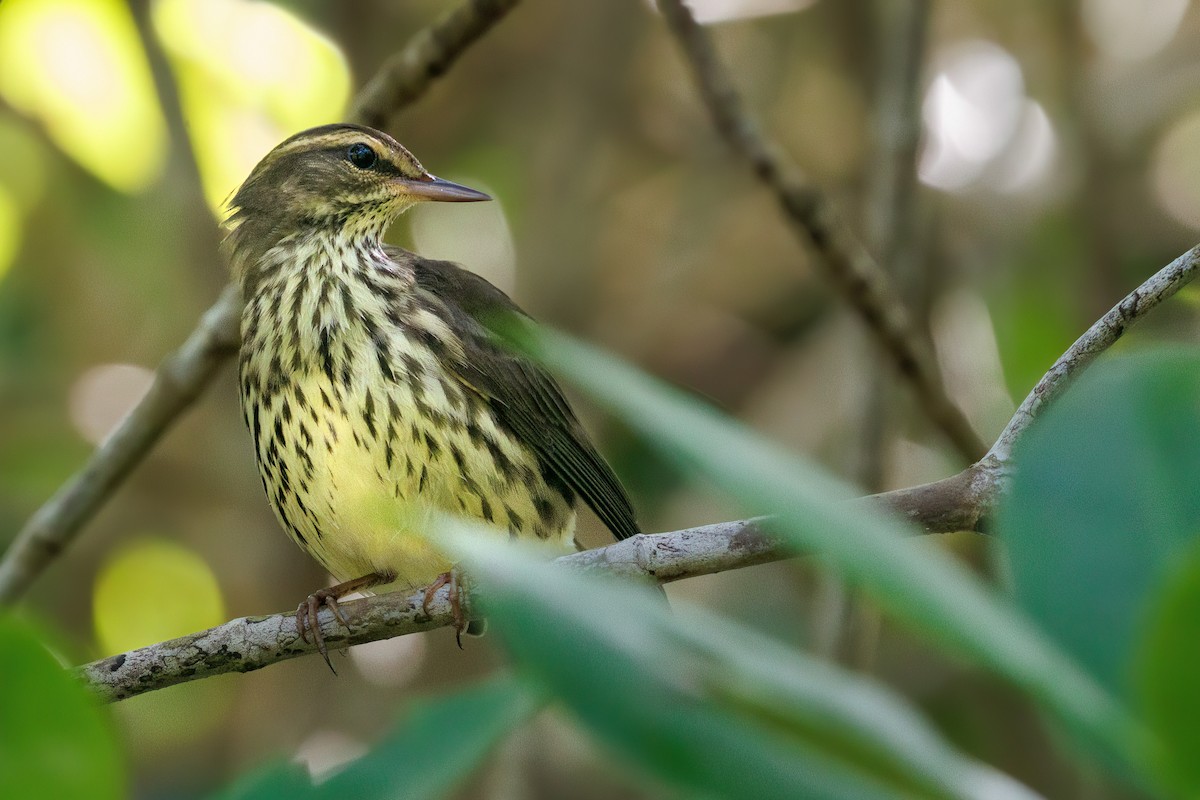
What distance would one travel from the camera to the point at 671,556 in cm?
260

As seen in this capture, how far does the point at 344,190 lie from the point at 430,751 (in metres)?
3.52

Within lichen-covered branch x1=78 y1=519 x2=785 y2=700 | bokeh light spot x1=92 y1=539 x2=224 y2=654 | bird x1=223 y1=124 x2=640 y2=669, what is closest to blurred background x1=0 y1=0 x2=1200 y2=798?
bokeh light spot x1=92 y1=539 x2=224 y2=654

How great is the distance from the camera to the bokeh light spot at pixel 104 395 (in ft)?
19.4

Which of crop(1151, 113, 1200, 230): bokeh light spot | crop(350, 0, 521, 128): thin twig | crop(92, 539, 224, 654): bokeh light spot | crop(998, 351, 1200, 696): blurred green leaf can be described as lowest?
crop(998, 351, 1200, 696): blurred green leaf

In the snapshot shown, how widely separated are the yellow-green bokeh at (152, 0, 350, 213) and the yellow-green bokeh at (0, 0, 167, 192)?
150 millimetres

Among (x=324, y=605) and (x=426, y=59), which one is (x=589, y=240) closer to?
(x=426, y=59)

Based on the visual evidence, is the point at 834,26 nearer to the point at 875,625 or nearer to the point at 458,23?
the point at 875,625

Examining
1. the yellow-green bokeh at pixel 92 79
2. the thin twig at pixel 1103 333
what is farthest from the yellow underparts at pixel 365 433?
the thin twig at pixel 1103 333

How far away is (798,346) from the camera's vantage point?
659 centimetres

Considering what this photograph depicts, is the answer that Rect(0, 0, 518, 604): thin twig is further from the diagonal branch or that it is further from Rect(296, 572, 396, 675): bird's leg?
the diagonal branch

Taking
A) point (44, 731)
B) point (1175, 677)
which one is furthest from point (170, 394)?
point (1175, 677)

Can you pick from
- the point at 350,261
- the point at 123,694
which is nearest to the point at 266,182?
the point at 350,261

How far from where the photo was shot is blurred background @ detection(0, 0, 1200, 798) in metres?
5.22

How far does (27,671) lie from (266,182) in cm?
353
